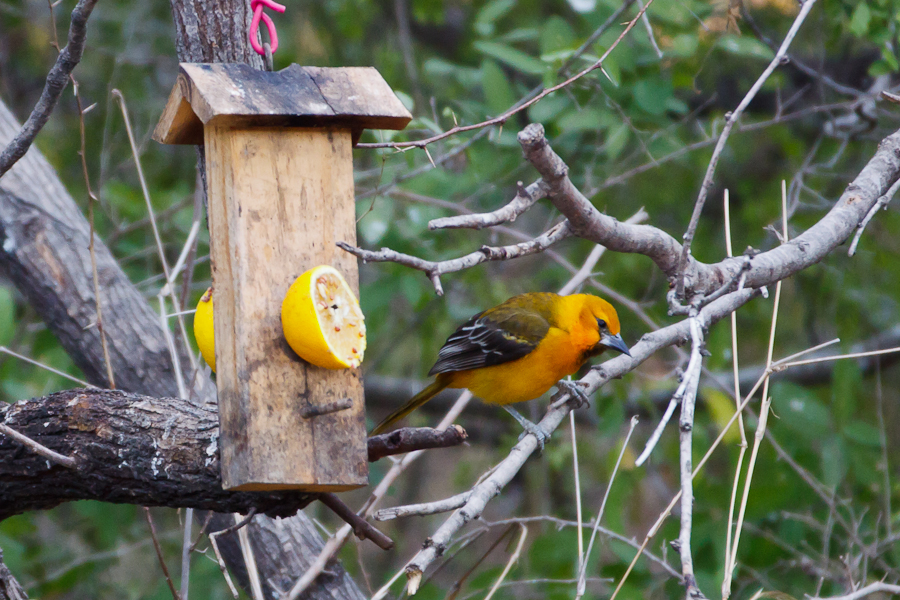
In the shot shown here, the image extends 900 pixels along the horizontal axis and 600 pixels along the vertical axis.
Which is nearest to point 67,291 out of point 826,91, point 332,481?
point 332,481

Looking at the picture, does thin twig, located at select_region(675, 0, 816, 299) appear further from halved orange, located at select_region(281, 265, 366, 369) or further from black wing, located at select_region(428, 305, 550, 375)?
black wing, located at select_region(428, 305, 550, 375)

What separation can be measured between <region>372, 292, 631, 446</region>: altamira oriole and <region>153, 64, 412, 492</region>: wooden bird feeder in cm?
194

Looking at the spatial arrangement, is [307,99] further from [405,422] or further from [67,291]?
[405,422]

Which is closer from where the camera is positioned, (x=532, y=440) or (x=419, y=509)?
(x=419, y=509)

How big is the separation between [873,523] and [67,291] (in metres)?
4.44

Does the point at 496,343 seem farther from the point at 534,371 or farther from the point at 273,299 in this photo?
the point at 273,299

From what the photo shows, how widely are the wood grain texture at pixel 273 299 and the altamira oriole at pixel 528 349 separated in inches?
76.3

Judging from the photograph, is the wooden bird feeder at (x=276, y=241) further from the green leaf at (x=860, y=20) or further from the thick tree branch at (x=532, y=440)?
the green leaf at (x=860, y=20)

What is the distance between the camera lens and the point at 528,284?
7062mm

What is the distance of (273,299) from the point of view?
2.71 m

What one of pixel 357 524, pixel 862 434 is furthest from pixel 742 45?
pixel 357 524

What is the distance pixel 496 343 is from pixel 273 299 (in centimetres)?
223

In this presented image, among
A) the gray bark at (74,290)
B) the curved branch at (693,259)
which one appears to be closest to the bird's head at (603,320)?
the curved branch at (693,259)

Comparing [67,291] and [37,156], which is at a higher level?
[37,156]
